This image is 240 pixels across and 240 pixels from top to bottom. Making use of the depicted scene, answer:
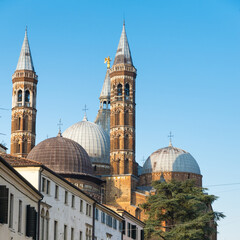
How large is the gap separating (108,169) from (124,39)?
16327mm

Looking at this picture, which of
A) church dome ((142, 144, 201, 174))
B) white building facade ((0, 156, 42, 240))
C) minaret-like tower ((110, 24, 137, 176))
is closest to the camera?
white building facade ((0, 156, 42, 240))

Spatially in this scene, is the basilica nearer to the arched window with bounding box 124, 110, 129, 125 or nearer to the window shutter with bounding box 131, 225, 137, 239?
the arched window with bounding box 124, 110, 129, 125

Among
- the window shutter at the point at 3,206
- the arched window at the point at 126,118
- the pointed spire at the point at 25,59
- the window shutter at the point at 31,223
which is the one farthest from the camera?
the pointed spire at the point at 25,59

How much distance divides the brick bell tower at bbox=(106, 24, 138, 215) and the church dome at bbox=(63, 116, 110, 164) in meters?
→ 8.29

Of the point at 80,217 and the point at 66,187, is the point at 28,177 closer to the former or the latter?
the point at 66,187

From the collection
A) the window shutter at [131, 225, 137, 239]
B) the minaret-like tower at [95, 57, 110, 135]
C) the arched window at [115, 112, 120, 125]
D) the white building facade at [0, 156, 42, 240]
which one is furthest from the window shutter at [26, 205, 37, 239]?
the minaret-like tower at [95, 57, 110, 135]

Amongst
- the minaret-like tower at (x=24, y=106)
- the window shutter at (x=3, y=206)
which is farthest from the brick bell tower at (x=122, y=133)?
the window shutter at (x=3, y=206)

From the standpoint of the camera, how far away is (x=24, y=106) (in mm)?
82250

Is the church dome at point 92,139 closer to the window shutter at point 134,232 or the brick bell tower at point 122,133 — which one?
the brick bell tower at point 122,133

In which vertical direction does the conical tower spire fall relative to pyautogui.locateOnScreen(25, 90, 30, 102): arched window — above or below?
above

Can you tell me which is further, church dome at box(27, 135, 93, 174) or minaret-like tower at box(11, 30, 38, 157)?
minaret-like tower at box(11, 30, 38, 157)

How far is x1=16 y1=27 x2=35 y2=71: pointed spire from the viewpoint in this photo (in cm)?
8375

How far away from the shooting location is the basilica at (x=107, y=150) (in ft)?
243

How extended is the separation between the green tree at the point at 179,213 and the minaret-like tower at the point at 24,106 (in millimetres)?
24498
